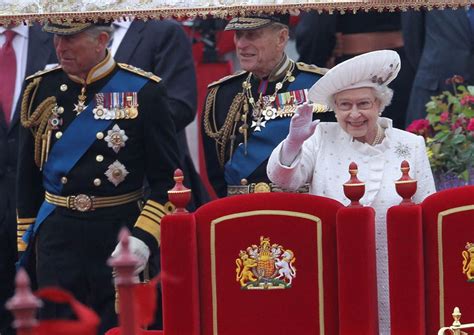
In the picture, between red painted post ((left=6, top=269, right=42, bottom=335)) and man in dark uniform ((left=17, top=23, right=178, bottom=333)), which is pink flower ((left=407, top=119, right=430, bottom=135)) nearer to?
man in dark uniform ((left=17, top=23, right=178, bottom=333))

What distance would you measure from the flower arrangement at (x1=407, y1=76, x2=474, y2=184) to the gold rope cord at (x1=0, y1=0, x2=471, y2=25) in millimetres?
1772

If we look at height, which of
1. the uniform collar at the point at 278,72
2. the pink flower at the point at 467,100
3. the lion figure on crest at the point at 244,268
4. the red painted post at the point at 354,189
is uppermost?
the uniform collar at the point at 278,72

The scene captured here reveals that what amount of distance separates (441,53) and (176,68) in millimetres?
1529

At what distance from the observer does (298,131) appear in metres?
4.75

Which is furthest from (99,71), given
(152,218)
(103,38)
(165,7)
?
(165,7)

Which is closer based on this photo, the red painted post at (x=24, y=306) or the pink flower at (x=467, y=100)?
the red painted post at (x=24, y=306)

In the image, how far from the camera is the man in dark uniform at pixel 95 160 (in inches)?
237

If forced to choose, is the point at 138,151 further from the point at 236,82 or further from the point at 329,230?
the point at 329,230

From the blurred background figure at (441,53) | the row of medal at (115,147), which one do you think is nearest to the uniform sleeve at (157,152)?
the row of medal at (115,147)

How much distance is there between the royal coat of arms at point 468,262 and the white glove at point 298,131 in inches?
25.3

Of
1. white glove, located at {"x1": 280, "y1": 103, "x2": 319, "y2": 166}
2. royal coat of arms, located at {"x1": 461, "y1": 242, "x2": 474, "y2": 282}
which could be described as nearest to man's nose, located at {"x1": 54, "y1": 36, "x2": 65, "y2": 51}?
white glove, located at {"x1": 280, "y1": 103, "x2": 319, "y2": 166}

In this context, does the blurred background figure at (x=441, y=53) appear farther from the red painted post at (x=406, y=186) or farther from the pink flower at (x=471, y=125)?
the red painted post at (x=406, y=186)

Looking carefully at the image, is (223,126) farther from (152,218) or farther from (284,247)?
(284,247)

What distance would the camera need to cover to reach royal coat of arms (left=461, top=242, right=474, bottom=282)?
457 centimetres
